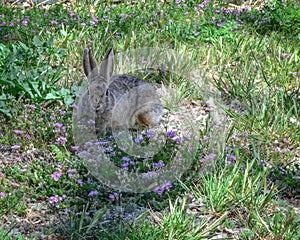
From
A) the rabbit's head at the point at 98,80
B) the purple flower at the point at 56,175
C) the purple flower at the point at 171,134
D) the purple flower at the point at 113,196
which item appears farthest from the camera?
the rabbit's head at the point at 98,80

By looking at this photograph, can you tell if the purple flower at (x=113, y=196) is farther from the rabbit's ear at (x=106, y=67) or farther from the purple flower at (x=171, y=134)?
the rabbit's ear at (x=106, y=67)

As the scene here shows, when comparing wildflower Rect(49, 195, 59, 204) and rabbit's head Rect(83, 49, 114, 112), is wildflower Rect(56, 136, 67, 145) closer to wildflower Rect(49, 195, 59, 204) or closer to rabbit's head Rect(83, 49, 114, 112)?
rabbit's head Rect(83, 49, 114, 112)

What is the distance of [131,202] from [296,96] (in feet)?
7.30

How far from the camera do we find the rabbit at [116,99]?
540 cm

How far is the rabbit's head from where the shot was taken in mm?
5367

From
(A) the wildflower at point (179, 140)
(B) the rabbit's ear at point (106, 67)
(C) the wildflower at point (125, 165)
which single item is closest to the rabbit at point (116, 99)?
(B) the rabbit's ear at point (106, 67)

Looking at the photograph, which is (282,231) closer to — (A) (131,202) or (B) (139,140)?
(A) (131,202)

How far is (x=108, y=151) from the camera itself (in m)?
5.11

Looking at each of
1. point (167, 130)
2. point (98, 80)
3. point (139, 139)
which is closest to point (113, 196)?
point (139, 139)

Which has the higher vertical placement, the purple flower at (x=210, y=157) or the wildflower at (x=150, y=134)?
the purple flower at (x=210, y=157)

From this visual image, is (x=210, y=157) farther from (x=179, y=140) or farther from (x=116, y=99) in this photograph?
(x=116, y=99)

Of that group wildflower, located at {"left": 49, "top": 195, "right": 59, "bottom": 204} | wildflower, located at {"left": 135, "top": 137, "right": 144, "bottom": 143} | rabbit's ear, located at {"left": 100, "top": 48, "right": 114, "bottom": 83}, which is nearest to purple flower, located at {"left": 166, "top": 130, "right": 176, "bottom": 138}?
wildflower, located at {"left": 135, "top": 137, "right": 144, "bottom": 143}

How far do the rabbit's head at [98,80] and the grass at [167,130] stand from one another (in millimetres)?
288

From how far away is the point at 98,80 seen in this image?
5531 mm
